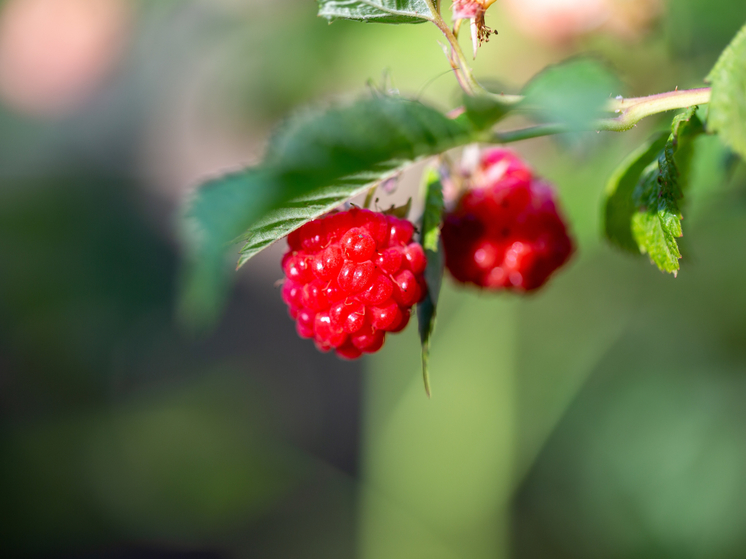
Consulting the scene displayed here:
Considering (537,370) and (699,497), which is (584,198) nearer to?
(537,370)

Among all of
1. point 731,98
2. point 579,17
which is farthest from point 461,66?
point 579,17

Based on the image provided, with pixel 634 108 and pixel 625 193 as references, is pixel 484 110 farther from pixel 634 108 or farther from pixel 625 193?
pixel 625 193

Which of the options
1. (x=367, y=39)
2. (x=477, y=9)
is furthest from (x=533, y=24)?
(x=477, y=9)

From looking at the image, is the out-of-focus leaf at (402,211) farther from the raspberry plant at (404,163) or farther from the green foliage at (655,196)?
the green foliage at (655,196)

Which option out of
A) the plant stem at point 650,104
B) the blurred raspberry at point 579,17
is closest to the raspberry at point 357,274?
the plant stem at point 650,104

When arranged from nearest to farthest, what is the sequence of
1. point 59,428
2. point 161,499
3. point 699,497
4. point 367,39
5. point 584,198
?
point 584,198 < point 699,497 < point 367,39 < point 161,499 < point 59,428

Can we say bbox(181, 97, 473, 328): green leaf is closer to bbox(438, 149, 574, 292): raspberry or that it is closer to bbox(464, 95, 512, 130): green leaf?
bbox(464, 95, 512, 130): green leaf
